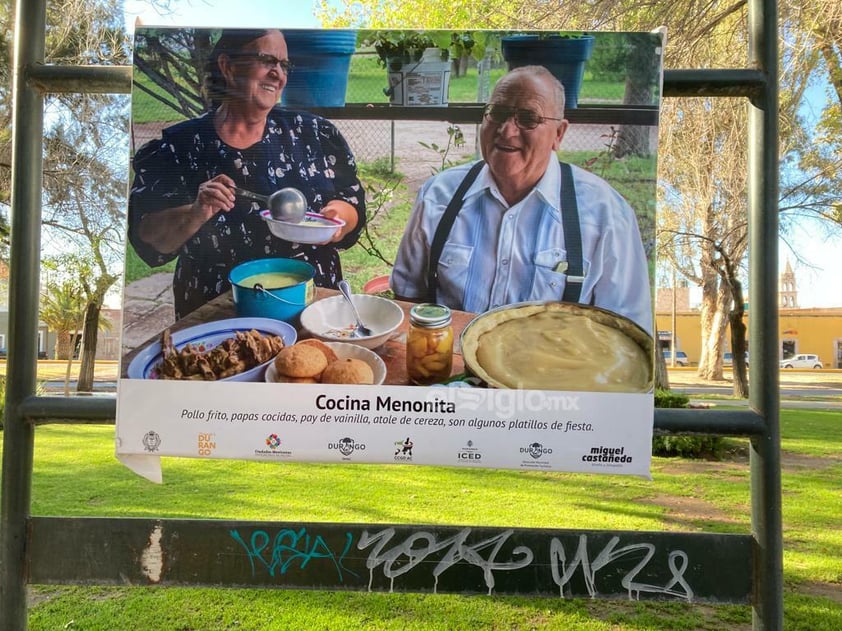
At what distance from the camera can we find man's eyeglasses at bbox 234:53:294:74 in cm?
243

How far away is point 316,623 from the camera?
360cm

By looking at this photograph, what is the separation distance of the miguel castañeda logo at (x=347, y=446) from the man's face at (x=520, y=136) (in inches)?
41.6

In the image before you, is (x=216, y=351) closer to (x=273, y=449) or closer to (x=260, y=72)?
(x=273, y=449)

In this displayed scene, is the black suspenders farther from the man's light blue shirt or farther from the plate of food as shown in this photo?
the plate of food

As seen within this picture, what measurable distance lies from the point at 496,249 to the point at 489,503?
14.4 feet

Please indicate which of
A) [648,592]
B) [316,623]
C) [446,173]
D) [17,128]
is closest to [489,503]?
[316,623]

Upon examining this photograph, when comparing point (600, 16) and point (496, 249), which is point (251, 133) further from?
point (600, 16)

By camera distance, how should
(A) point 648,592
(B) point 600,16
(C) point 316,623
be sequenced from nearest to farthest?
(A) point 648,592 → (C) point 316,623 → (B) point 600,16

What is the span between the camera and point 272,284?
2.44m

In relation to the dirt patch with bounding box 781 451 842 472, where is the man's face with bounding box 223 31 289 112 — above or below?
above

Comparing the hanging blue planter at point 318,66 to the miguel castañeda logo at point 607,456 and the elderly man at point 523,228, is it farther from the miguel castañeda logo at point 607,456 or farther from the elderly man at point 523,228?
the miguel castañeda logo at point 607,456

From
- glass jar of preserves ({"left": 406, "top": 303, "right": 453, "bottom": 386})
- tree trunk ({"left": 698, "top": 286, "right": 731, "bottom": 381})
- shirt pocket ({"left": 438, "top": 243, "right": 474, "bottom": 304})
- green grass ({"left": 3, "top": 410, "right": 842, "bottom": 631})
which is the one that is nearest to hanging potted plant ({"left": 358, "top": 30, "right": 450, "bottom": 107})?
shirt pocket ({"left": 438, "top": 243, "right": 474, "bottom": 304})

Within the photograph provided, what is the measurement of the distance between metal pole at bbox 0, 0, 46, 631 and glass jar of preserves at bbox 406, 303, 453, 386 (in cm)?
136

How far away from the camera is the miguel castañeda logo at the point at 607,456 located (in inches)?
90.0
